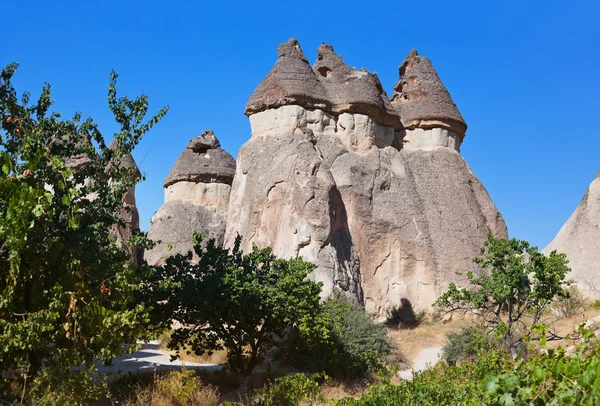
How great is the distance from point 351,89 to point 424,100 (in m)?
3.92

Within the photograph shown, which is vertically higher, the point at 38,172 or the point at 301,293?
the point at 38,172

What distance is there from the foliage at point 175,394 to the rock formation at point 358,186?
9122 mm

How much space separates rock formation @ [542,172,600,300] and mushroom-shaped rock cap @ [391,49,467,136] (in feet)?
19.8

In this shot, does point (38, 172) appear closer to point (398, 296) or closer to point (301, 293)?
point (301, 293)

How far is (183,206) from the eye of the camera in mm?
26109

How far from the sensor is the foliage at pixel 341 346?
1117 cm

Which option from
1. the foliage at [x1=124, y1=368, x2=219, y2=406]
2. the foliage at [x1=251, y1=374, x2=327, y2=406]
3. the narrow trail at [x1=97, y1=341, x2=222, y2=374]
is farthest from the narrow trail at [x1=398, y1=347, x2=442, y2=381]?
the foliage at [x1=124, y1=368, x2=219, y2=406]

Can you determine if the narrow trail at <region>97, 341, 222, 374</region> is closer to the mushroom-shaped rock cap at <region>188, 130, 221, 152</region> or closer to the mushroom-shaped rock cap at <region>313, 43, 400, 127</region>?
the mushroom-shaped rock cap at <region>313, 43, 400, 127</region>

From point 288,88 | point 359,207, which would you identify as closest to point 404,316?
point 359,207

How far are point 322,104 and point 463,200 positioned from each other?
7.04m

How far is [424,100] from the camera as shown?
24750 mm

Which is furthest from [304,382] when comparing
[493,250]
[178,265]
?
[493,250]

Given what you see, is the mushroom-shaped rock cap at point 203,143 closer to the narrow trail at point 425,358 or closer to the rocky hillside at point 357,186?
the rocky hillside at point 357,186

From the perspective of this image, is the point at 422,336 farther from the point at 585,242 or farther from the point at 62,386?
the point at 62,386
